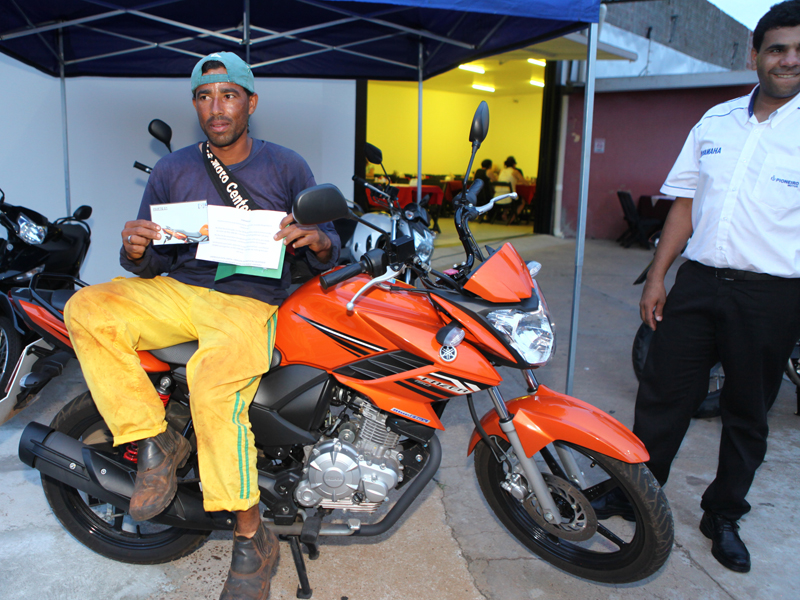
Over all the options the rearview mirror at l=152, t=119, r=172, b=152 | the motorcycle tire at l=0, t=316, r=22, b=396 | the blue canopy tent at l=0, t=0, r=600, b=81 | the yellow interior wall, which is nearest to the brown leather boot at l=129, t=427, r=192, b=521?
Answer: the motorcycle tire at l=0, t=316, r=22, b=396

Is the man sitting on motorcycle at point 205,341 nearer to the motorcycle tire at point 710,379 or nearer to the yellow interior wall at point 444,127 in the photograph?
the motorcycle tire at point 710,379

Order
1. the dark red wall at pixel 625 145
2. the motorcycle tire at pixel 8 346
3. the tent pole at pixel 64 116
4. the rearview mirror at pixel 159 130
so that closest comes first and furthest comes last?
the motorcycle tire at pixel 8 346, the rearview mirror at pixel 159 130, the tent pole at pixel 64 116, the dark red wall at pixel 625 145

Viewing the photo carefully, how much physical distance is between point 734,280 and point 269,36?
4.21 m

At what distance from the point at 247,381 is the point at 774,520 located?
2536 mm

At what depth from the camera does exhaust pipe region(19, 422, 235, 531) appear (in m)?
2.01

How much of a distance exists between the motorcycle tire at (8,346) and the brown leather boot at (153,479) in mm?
1993

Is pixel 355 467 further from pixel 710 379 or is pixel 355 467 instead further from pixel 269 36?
pixel 269 36

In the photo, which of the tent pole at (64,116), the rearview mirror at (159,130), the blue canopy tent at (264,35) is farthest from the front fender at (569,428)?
the tent pole at (64,116)

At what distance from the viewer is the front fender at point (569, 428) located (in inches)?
76.5

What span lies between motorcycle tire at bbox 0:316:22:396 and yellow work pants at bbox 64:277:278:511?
6.21 feet

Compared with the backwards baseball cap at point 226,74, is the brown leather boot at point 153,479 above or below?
below

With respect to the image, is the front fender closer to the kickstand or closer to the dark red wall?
the kickstand

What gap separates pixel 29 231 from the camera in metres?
3.63

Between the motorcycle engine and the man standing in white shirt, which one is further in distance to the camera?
the man standing in white shirt
